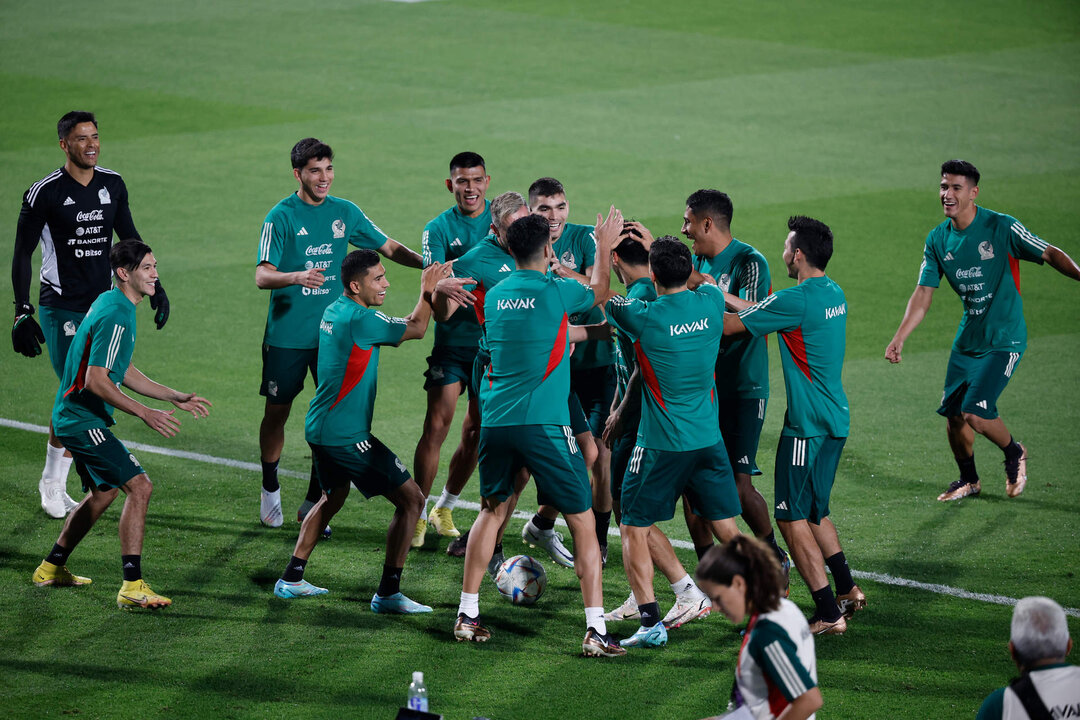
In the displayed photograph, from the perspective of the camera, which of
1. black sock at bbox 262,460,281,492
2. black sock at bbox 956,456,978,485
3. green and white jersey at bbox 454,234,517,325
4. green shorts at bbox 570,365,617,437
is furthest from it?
black sock at bbox 956,456,978,485

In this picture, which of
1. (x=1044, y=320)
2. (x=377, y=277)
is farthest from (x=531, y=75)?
(x=377, y=277)

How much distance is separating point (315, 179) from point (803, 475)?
4.25 meters

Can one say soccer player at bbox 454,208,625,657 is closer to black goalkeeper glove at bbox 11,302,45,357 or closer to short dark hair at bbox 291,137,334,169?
short dark hair at bbox 291,137,334,169

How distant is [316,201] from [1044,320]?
9.40 m

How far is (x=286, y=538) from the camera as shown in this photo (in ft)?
31.0

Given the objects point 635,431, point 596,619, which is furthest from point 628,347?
point 596,619

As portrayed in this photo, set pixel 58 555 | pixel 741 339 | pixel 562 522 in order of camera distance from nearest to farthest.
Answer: pixel 58 555, pixel 741 339, pixel 562 522

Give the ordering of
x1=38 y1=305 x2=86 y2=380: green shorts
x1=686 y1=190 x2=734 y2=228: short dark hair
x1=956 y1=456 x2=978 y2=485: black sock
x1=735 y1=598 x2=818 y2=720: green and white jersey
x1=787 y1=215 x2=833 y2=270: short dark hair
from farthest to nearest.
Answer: x1=956 y1=456 x2=978 y2=485: black sock < x1=38 y1=305 x2=86 y2=380: green shorts < x1=686 y1=190 x2=734 y2=228: short dark hair < x1=787 y1=215 x2=833 y2=270: short dark hair < x1=735 y1=598 x2=818 y2=720: green and white jersey

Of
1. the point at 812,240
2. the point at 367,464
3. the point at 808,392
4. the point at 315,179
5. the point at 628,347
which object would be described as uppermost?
the point at 315,179

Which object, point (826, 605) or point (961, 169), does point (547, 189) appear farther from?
point (961, 169)

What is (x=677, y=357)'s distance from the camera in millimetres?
7398

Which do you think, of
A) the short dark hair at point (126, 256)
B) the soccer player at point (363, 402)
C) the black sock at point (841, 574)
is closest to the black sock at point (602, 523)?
the soccer player at point (363, 402)

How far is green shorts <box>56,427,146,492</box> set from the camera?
8086 millimetres

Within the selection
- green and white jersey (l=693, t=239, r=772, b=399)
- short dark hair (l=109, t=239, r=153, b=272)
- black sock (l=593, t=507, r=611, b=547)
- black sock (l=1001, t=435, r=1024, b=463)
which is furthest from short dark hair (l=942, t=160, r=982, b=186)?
short dark hair (l=109, t=239, r=153, b=272)
